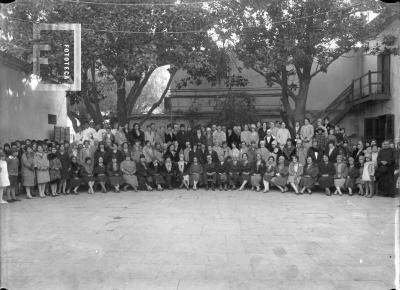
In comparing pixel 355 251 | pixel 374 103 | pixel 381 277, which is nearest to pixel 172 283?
pixel 381 277

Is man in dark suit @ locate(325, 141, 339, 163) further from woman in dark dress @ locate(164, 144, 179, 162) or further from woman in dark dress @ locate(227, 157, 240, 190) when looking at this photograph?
woman in dark dress @ locate(164, 144, 179, 162)

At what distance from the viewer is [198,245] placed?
6656 mm

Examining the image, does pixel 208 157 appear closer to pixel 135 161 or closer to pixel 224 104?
pixel 135 161

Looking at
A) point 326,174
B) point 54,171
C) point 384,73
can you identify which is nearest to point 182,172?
point 54,171

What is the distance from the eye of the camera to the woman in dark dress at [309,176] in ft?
40.8

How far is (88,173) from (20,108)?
5003 mm

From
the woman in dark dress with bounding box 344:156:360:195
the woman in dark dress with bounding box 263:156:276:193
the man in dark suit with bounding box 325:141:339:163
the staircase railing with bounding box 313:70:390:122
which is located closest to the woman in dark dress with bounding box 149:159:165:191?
the woman in dark dress with bounding box 263:156:276:193

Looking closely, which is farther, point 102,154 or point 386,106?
point 386,106

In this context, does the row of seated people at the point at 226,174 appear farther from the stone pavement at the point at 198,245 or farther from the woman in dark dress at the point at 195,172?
the stone pavement at the point at 198,245

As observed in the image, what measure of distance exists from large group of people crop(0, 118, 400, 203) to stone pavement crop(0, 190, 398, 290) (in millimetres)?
1410

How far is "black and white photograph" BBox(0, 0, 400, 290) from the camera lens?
577cm

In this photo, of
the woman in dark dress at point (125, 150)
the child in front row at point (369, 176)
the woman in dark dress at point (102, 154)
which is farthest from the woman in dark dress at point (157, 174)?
the child in front row at point (369, 176)

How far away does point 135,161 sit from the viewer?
1341 cm

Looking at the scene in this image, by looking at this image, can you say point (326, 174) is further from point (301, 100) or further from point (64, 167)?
point (64, 167)
